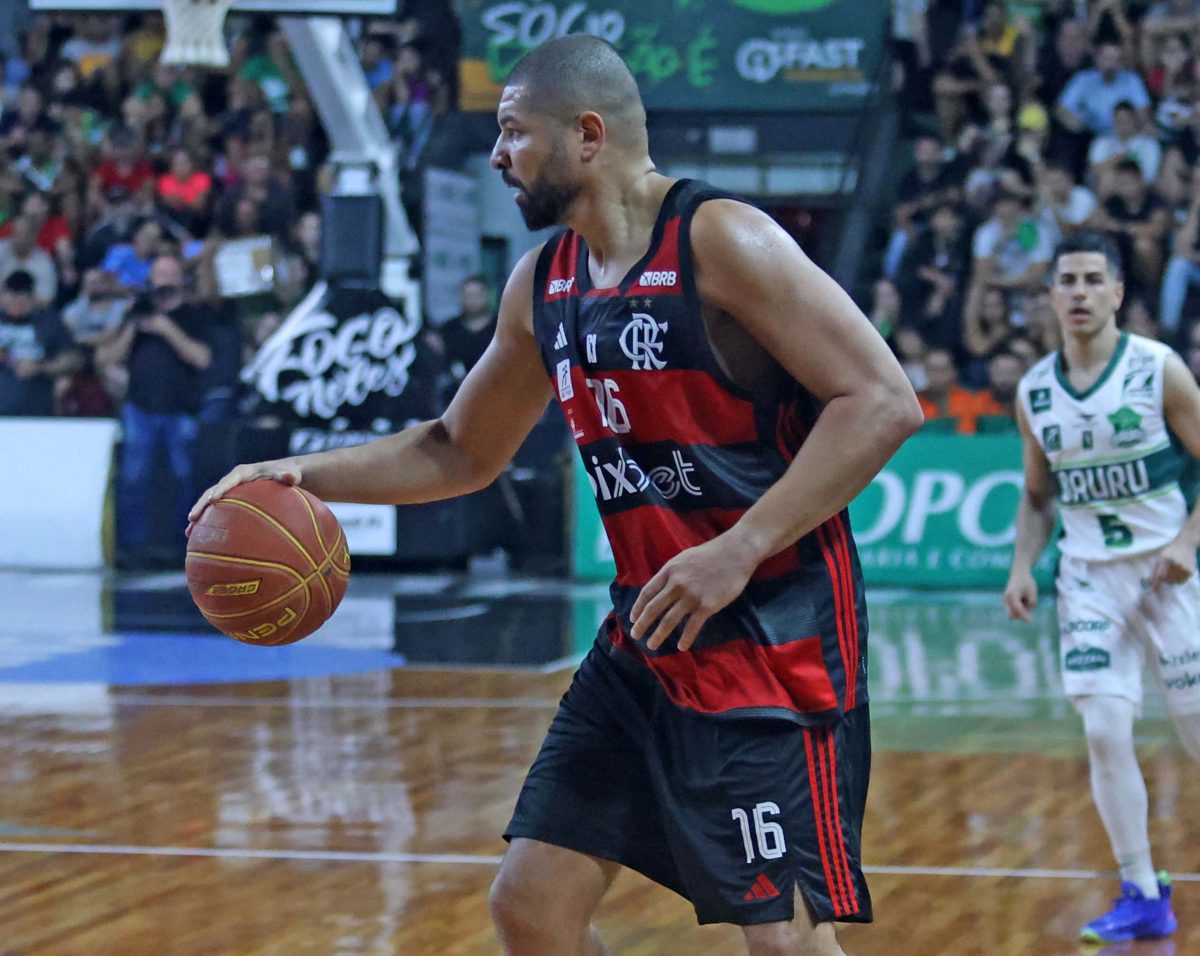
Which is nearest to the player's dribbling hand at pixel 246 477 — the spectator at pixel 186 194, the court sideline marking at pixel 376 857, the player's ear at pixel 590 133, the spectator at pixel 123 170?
the player's ear at pixel 590 133

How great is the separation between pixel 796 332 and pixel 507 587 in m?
10.4

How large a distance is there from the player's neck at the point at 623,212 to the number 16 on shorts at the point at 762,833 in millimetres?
931

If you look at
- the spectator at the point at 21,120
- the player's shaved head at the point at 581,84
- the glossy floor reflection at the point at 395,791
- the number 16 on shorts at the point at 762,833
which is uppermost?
the spectator at the point at 21,120

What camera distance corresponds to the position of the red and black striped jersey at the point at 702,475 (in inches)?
117

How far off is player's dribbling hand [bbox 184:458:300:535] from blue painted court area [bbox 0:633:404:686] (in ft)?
19.7

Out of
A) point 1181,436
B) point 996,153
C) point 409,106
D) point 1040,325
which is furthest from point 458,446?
point 409,106

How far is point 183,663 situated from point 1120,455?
5930mm

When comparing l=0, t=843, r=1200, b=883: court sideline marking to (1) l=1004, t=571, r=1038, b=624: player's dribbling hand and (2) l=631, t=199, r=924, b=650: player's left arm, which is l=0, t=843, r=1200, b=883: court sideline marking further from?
(2) l=631, t=199, r=924, b=650: player's left arm

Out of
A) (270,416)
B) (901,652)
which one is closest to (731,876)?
(901,652)

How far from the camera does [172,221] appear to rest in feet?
51.5

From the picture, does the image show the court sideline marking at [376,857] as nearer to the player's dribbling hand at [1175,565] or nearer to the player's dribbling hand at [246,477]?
the player's dribbling hand at [1175,565]

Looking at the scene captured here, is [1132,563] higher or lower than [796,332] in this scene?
lower

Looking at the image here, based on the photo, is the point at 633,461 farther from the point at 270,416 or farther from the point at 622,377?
the point at 270,416

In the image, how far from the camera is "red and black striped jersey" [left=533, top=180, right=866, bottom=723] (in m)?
2.98
